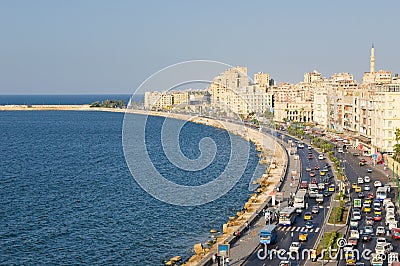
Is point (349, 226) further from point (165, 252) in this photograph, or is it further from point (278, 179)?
point (278, 179)

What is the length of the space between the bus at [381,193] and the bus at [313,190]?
218cm

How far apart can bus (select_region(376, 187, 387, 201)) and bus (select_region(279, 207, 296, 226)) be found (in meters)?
3.80

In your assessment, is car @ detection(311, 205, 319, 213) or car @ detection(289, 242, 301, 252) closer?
car @ detection(289, 242, 301, 252)

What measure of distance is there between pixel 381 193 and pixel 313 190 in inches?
102

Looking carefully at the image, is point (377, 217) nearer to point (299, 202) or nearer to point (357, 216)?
point (357, 216)

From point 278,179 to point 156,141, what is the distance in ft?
86.2

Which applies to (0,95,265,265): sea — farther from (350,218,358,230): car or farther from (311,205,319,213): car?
(350,218,358,230): car

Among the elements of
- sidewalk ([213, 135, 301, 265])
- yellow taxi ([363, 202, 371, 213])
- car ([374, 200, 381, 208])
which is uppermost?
car ([374, 200, 381, 208])

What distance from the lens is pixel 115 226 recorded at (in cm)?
1859

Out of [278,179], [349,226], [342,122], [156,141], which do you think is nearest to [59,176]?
[278,179]

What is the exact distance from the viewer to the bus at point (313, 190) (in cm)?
2056

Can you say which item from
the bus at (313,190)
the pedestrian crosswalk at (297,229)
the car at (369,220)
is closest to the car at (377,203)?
the car at (369,220)

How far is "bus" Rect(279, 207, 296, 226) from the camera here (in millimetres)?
16281

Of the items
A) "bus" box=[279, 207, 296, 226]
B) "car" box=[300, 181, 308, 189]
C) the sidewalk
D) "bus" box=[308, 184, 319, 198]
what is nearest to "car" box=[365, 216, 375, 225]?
"bus" box=[279, 207, 296, 226]
